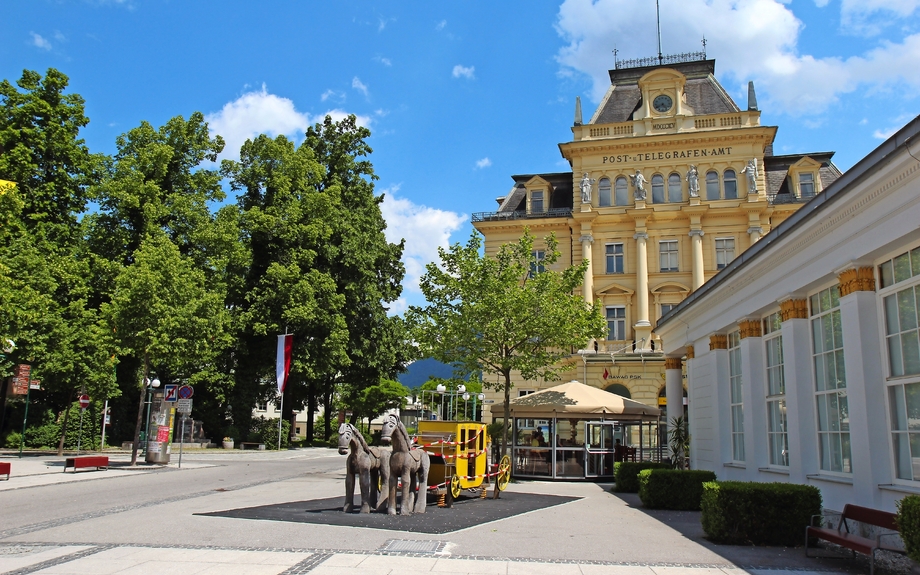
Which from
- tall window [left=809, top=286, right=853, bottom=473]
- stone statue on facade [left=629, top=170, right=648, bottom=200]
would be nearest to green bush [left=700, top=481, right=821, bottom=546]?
tall window [left=809, top=286, right=853, bottom=473]

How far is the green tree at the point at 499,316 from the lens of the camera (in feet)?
80.8

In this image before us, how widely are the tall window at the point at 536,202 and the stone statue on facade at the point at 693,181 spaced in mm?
9585

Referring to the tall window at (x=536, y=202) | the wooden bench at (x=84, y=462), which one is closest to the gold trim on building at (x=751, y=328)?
the wooden bench at (x=84, y=462)

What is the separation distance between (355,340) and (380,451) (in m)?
34.9

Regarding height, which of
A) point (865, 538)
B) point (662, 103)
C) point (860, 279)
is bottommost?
point (865, 538)

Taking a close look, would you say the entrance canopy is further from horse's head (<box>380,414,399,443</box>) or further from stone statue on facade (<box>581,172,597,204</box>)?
stone statue on facade (<box>581,172,597,204</box>)

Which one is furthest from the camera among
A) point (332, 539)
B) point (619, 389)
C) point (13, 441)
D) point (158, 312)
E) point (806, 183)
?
point (806, 183)

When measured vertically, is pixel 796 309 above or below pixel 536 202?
below

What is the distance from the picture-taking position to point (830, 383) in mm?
12211

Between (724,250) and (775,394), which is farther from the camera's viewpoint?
(724,250)

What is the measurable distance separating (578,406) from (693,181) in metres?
24.4

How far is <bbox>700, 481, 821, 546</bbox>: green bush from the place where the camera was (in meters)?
10.8

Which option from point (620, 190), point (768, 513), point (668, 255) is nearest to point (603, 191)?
point (620, 190)

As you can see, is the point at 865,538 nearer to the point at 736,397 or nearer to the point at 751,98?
the point at 736,397
